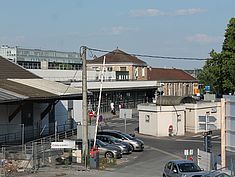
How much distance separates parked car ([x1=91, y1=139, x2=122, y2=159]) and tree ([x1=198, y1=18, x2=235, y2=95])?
22.6m

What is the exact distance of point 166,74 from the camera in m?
113

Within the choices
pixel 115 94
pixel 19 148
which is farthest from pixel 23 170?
pixel 115 94

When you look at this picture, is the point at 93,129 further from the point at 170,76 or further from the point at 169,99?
the point at 170,76

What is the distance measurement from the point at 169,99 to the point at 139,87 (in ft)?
118

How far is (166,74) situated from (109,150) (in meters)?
78.8

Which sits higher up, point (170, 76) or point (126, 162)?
point (170, 76)

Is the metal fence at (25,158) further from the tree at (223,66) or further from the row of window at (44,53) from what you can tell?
the row of window at (44,53)

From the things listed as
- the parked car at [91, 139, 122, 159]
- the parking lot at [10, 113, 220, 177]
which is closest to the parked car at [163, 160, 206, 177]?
the parking lot at [10, 113, 220, 177]

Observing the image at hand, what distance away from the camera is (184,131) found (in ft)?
171

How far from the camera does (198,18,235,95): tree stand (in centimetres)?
5522

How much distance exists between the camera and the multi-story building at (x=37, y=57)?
87.6 meters

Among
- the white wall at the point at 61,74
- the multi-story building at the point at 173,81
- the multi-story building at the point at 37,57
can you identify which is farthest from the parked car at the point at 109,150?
the multi-story building at the point at 173,81

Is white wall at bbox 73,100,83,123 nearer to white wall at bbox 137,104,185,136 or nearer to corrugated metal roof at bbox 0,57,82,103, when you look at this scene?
corrugated metal roof at bbox 0,57,82,103

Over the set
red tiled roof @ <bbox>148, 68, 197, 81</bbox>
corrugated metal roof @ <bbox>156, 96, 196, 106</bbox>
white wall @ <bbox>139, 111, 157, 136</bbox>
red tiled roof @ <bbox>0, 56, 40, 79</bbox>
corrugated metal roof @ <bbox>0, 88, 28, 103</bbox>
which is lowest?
white wall @ <bbox>139, 111, 157, 136</bbox>
